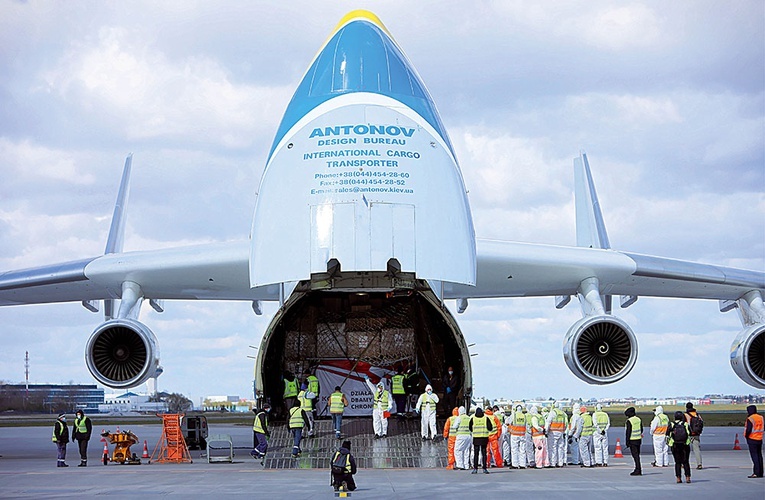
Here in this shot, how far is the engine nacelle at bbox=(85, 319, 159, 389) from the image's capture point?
1777cm

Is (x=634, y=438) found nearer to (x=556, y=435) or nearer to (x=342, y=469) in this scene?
(x=556, y=435)

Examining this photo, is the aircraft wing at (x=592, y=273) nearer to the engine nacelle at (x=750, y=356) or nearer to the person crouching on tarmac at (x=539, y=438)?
the engine nacelle at (x=750, y=356)

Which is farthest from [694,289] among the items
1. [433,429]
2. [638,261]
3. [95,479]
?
[95,479]

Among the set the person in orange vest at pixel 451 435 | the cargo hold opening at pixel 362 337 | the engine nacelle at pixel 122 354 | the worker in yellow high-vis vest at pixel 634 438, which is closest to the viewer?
the worker in yellow high-vis vest at pixel 634 438

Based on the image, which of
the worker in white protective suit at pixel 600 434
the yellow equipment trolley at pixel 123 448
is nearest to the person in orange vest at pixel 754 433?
the worker in white protective suit at pixel 600 434

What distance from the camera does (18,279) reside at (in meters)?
18.9

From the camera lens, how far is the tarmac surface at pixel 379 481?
1166cm

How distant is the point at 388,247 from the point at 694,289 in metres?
8.96

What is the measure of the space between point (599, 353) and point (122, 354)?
9.10m

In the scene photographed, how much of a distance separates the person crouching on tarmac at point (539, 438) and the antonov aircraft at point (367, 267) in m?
1.30

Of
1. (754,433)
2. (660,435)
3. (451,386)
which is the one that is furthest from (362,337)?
(754,433)

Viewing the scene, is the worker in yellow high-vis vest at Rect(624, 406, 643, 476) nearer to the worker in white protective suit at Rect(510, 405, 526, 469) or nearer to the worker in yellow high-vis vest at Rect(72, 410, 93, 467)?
the worker in white protective suit at Rect(510, 405, 526, 469)

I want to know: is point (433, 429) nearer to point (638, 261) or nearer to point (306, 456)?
point (306, 456)

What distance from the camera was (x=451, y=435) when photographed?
15.9 meters
